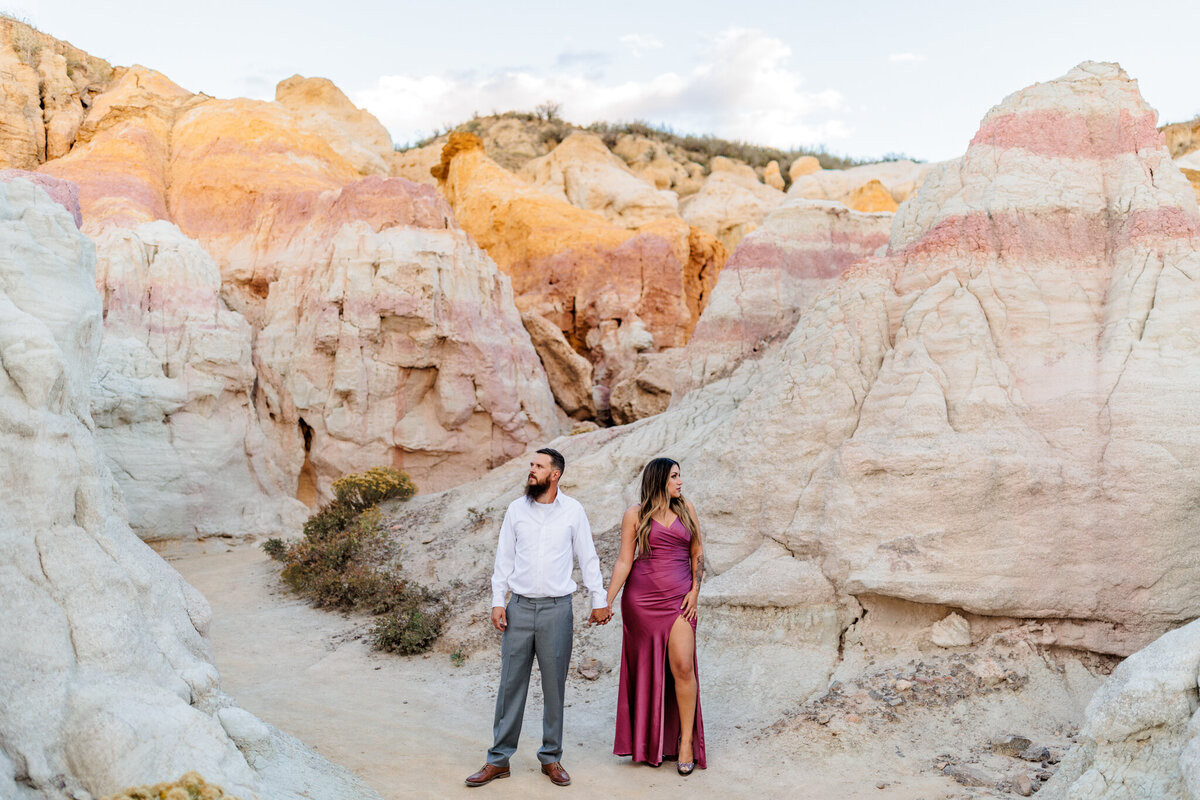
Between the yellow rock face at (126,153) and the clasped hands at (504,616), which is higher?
the yellow rock face at (126,153)

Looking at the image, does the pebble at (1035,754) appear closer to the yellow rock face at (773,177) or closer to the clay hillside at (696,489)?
the clay hillside at (696,489)

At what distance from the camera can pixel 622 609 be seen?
496 cm

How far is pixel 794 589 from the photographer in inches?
254

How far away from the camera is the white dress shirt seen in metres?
4.68

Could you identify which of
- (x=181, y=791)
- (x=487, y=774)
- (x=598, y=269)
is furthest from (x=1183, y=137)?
(x=181, y=791)

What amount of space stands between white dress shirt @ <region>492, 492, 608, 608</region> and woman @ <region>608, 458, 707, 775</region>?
8.1 inches

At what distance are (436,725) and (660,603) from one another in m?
2.04

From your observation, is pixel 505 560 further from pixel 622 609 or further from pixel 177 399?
pixel 177 399

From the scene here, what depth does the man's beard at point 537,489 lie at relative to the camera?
186 inches

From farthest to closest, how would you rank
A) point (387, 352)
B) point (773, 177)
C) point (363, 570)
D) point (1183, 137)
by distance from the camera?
1. point (773, 177)
2. point (1183, 137)
3. point (387, 352)
4. point (363, 570)

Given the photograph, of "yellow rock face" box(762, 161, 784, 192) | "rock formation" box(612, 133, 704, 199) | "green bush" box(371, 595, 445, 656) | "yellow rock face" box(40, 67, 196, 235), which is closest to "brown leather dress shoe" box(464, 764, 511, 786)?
"green bush" box(371, 595, 445, 656)

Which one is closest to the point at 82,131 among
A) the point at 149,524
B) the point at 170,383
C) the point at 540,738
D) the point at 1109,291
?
the point at 170,383

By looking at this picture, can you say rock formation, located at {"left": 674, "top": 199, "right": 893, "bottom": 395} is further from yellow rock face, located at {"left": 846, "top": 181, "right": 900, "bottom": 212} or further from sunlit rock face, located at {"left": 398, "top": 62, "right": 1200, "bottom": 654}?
yellow rock face, located at {"left": 846, "top": 181, "right": 900, "bottom": 212}

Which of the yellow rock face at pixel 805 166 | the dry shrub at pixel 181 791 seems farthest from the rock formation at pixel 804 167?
the dry shrub at pixel 181 791
